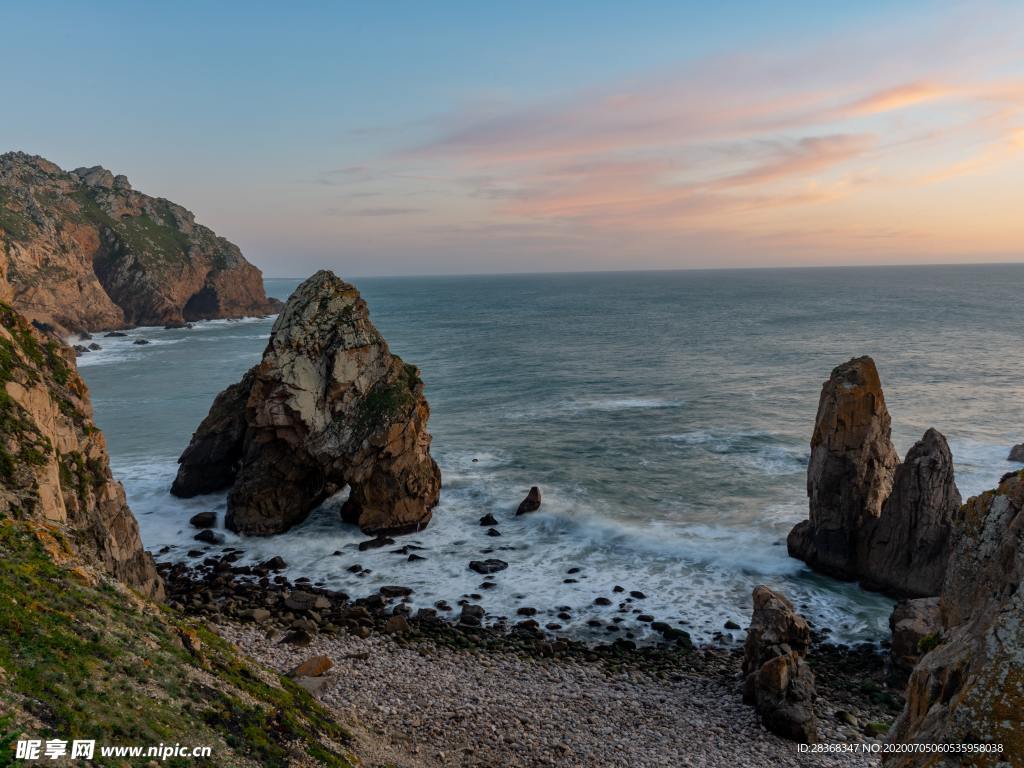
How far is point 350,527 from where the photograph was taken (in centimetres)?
3844

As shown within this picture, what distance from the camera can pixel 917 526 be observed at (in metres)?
30.0

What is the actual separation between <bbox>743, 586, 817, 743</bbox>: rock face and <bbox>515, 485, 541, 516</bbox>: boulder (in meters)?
17.5

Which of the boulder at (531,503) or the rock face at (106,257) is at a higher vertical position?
the rock face at (106,257)

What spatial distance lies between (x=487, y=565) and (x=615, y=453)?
2057 cm

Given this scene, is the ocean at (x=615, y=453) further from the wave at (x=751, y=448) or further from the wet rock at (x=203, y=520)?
the wet rock at (x=203, y=520)

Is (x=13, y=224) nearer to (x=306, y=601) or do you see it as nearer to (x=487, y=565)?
(x=306, y=601)

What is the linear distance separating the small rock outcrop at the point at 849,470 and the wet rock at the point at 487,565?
15.9 m

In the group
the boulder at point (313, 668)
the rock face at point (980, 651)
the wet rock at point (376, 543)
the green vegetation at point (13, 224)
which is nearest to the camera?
the rock face at point (980, 651)

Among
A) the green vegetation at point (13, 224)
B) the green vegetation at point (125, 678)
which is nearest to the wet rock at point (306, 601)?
the green vegetation at point (125, 678)

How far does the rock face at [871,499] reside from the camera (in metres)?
29.9

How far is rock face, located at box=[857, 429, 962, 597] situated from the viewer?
29672mm

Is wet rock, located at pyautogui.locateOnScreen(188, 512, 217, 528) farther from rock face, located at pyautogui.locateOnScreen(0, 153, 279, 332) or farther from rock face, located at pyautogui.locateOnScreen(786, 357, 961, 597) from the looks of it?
rock face, located at pyautogui.locateOnScreen(0, 153, 279, 332)

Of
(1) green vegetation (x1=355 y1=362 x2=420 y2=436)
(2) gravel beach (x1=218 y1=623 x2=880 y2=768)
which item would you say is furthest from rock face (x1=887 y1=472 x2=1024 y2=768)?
(1) green vegetation (x1=355 y1=362 x2=420 y2=436)

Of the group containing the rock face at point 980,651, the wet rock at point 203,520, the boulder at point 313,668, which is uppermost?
the rock face at point 980,651
